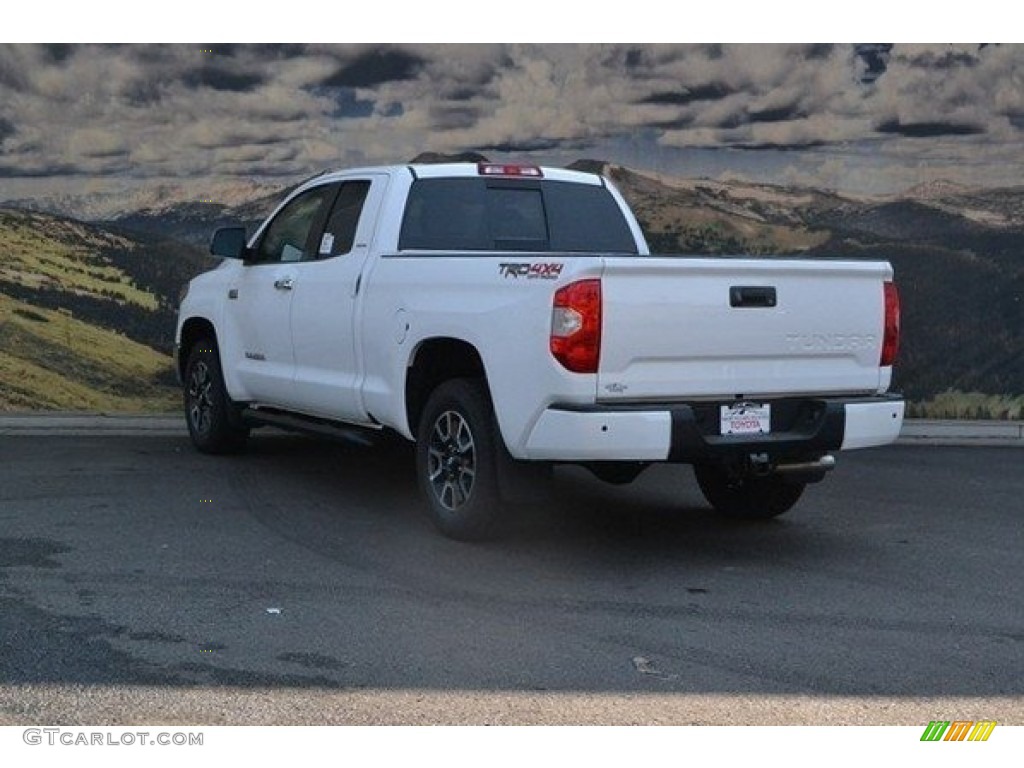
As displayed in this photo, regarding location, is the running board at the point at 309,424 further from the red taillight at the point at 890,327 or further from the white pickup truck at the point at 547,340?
the red taillight at the point at 890,327

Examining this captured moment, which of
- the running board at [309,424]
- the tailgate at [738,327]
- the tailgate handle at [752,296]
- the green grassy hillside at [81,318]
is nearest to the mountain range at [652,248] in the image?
the green grassy hillside at [81,318]

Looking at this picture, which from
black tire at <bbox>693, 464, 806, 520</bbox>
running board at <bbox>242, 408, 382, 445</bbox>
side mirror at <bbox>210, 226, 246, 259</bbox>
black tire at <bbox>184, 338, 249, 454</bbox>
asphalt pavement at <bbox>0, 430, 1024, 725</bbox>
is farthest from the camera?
black tire at <bbox>184, 338, 249, 454</bbox>

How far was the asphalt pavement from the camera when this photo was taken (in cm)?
499

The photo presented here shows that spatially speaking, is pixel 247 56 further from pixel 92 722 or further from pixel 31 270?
pixel 92 722

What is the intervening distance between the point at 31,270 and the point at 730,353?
723 centimetres

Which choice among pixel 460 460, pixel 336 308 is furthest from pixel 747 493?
pixel 336 308

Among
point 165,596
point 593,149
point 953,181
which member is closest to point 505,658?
point 165,596

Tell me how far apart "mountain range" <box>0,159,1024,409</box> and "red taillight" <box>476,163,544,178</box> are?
3363 mm

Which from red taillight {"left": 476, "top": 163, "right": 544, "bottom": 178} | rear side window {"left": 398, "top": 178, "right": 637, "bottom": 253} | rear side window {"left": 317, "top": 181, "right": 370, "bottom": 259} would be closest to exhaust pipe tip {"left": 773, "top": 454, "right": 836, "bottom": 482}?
rear side window {"left": 398, "top": 178, "right": 637, "bottom": 253}

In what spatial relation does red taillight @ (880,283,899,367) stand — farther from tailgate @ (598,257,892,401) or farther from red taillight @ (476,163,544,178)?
red taillight @ (476,163,544,178)

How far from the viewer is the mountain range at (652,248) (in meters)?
11.8

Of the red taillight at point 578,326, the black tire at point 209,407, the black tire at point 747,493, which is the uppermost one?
the red taillight at point 578,326

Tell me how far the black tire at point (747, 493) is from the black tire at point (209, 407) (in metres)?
3.37

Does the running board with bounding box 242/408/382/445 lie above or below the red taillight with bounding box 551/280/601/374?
below
